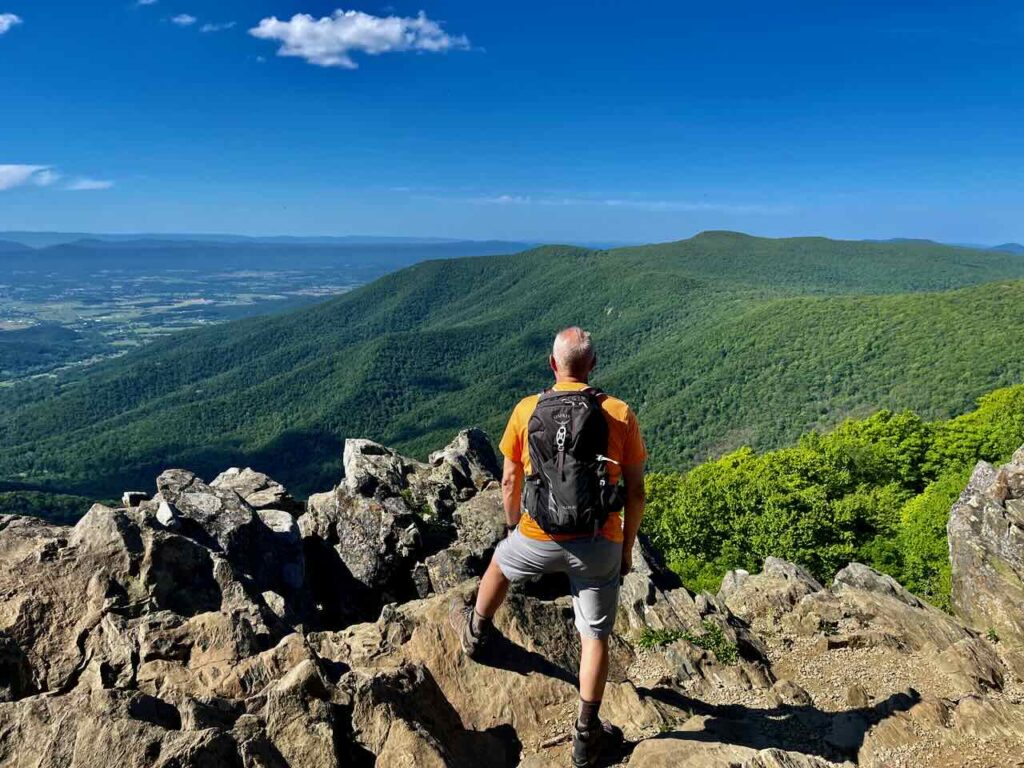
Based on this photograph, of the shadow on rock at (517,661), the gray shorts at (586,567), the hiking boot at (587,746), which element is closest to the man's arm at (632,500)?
the gray shorts at (586,567)

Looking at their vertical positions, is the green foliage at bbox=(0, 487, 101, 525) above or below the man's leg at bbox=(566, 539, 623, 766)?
below

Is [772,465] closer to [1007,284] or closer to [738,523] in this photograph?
[738,523]

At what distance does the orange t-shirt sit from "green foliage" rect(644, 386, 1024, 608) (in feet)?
69.9

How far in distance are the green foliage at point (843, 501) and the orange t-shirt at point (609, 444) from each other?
2130 centimetres

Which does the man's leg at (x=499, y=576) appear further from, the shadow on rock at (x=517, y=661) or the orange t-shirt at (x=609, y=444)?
the shadow on rock at (x=517, y=661)

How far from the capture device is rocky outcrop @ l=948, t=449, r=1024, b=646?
1370cm

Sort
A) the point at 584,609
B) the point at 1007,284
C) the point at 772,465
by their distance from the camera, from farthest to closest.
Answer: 1. the point at 1007,284
2. the point at 772,465
3. the point at 584,609

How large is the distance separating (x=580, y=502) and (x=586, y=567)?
0.91 m

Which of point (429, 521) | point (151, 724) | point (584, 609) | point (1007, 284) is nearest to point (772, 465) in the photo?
point (429, 521)

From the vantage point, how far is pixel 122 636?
9023 mm

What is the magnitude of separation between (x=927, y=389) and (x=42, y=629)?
115 meters

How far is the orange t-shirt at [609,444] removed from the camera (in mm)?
6957

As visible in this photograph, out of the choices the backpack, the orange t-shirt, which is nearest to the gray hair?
the orange t-shirt

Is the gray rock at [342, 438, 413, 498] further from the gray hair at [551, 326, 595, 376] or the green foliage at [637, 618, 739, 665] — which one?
the gray hair at [551, 326, 595, 376]
